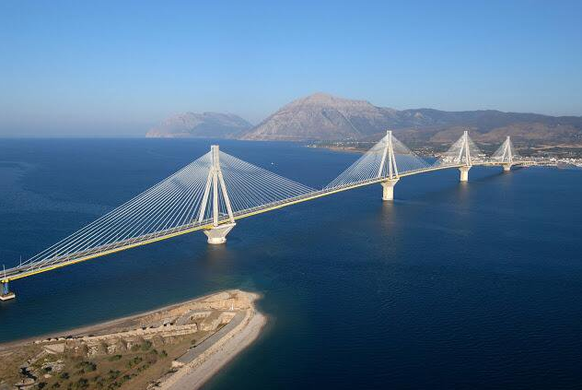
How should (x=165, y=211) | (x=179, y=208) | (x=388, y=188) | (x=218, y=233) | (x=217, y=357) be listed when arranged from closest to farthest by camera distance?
(x=217, y=357)
(x=218, y=233)
(x=179, y=208)
(x=165, y=211)
(x=388, y=188)

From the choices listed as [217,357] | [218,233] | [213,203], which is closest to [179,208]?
[218,233]

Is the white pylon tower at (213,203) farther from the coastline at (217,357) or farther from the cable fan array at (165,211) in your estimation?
the coastline at (217,357)

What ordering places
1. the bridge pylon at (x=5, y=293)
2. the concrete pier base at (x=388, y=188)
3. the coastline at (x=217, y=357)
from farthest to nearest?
the concrete pier base at (x=388, y=188) → the bridge pylon at (x=5, y=293) → the coastline at (x=217, y=357)

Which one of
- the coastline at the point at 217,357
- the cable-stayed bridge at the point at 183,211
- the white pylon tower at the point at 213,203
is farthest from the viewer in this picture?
the white pylon tower at the point at 213,203

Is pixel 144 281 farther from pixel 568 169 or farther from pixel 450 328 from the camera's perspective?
pixel 568 169

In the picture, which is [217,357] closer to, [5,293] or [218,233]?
[5,293]

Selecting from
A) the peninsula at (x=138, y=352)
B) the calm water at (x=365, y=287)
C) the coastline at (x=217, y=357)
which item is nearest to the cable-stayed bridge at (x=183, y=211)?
the calm water at (x=365, y=287)

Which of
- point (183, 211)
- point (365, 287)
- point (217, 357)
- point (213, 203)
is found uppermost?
point (213, 203)
